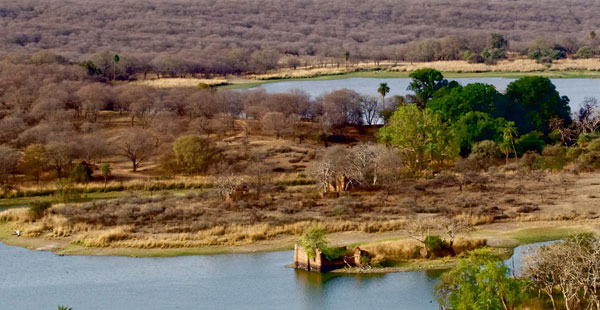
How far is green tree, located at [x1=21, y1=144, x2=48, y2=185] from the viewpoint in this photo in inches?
2717

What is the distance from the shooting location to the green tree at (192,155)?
70.4m

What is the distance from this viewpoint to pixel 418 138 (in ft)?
240

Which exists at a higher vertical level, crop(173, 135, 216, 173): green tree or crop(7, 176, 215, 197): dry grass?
crop(173, 135, 216, 173): green tree

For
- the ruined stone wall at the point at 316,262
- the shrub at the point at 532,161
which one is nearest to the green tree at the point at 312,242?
the ruined stone wall at the point at 316,262

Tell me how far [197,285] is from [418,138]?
3361cm

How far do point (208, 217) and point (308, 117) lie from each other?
1491 inches

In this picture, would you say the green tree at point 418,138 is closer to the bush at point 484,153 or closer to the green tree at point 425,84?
the bush at point 484,153

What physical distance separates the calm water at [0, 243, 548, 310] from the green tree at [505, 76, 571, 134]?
3569 centimetres

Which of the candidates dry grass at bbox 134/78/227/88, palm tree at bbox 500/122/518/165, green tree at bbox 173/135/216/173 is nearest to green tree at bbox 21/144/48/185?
green tree at bbox 173/135/216/173

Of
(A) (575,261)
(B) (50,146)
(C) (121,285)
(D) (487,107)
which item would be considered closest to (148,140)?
(B) (50,146)

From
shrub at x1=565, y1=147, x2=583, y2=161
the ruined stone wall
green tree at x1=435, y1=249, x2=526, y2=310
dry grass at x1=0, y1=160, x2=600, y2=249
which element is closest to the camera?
green tree at x1=435, y1=249, x2=526, y2=310

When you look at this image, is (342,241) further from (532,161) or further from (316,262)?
(532,161)

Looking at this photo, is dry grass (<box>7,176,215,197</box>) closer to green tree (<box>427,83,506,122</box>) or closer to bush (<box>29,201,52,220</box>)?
bush (<box>29,201,52,220</box>)

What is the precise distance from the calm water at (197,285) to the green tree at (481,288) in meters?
2.30
